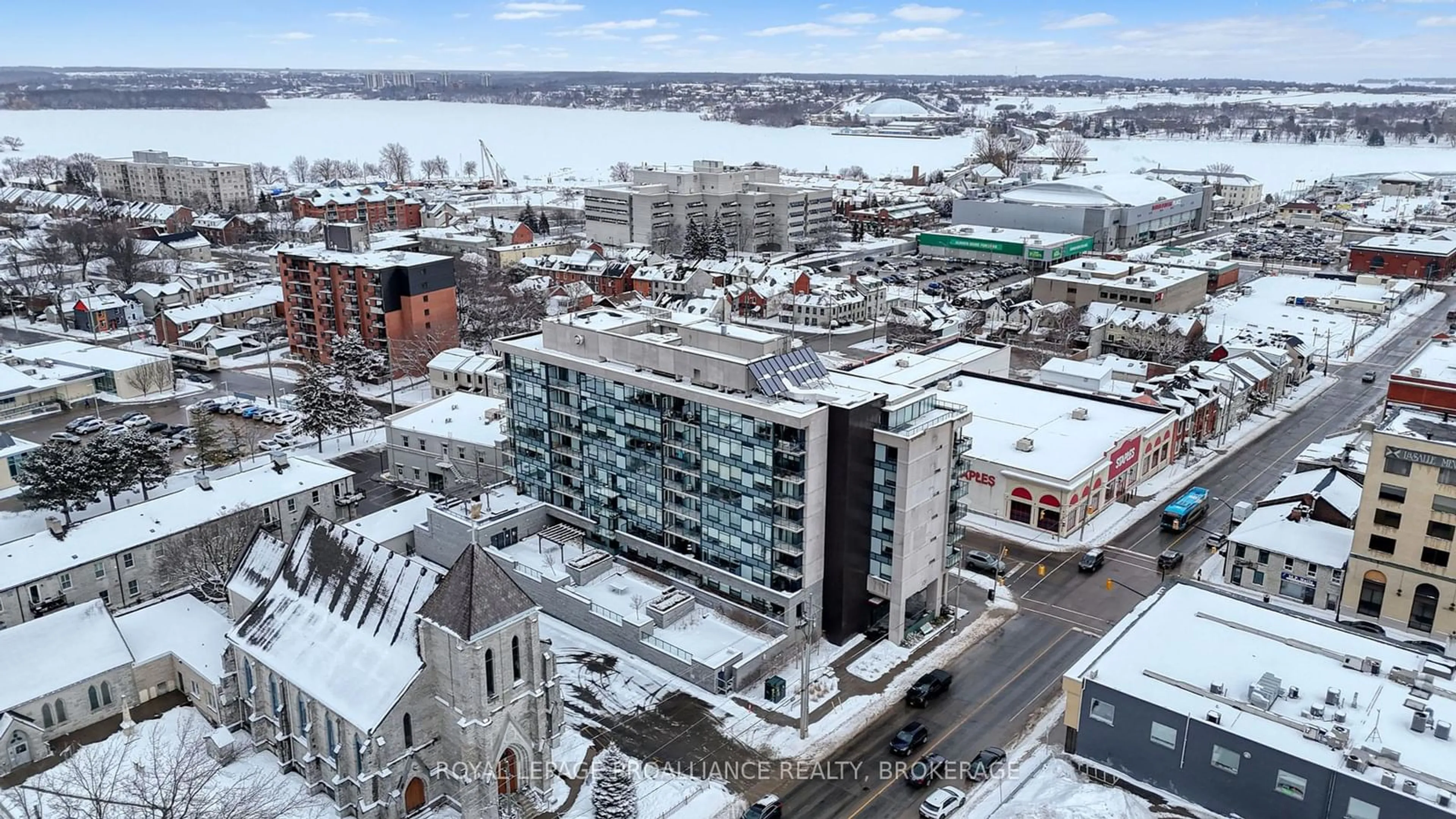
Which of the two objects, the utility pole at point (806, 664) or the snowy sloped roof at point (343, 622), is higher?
the snowy sloped roof at point (343, 622)

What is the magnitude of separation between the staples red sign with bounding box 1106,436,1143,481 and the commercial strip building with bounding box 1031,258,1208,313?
48009 mm

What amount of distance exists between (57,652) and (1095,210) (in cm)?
15664

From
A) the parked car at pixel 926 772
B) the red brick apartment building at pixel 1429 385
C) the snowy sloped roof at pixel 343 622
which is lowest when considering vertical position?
the parked car at pixel 926 772

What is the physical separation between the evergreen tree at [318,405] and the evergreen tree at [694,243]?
70785mm

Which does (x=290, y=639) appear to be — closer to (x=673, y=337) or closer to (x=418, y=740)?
(x=418, y=740)

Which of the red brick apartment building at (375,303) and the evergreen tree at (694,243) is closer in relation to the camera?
the red brick apartment building at (375,303)

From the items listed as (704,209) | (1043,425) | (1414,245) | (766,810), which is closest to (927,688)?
(766,810)

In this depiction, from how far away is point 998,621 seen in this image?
51938mm

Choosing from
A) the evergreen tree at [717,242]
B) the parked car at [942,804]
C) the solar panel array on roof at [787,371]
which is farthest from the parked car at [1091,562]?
the evergreen tree at [717,242]

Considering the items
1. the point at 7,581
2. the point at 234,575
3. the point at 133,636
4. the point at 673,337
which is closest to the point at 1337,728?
the point at 673,337

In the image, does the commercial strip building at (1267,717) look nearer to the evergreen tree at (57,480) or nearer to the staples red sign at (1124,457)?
the staples red sign at (1124,457)

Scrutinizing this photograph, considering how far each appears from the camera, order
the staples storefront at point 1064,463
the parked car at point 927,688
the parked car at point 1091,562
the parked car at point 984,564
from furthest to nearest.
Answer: the staples storefront at point 1064,463 < the parked car at point 1091,562 < the parked car at point 984,564 < the parked car at point 927,688

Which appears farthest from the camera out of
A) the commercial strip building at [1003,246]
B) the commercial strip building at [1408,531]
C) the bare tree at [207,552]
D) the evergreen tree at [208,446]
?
the commercial strip building at [1003,246]

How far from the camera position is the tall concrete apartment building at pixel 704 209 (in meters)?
161
